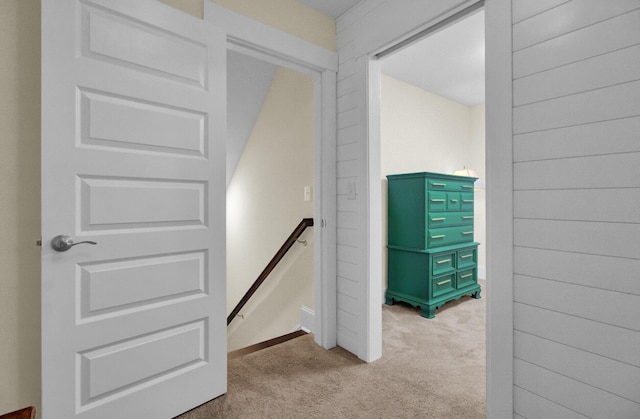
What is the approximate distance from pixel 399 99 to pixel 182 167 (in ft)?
9.41

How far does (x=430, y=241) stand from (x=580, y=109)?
1.96 m

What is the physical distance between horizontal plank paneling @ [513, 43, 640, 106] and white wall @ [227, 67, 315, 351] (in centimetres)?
174

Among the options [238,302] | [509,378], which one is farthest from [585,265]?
[238,302]

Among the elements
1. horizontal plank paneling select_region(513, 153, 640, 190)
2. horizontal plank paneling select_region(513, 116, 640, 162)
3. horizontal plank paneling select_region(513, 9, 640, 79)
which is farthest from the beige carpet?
horizontal plank paneling select_region(513, 9, 640, 79)

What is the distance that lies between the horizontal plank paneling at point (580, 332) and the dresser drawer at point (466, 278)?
2.04m

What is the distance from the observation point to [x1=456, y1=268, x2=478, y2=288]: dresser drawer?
329cm

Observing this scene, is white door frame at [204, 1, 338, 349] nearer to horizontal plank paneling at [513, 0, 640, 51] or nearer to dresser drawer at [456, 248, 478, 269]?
horizontal plank paneling at [513, 0, 640, 51]

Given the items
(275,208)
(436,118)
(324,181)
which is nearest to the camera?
(324,181)

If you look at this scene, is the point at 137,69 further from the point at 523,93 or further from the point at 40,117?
the point at 523,93

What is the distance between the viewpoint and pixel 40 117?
1.35 metres

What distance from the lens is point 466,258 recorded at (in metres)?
3.38

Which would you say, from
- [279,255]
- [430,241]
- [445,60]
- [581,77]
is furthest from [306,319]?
[445,60]

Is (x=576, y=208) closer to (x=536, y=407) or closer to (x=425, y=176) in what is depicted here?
(x=536, y=407)

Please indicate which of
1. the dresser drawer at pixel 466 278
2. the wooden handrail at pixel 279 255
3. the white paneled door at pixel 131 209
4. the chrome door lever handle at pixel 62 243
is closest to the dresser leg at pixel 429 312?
the dresser drawer at pixel 466 278
